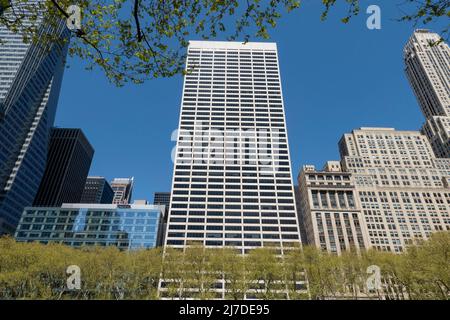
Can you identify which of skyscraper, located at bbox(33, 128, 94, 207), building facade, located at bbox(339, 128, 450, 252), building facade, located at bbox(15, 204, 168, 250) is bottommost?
building facade, located at bbox(15, 204, 168, 250)

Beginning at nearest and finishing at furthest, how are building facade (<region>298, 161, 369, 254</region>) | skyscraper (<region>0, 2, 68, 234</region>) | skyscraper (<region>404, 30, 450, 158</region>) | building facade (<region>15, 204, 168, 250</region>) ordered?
1. building facade (<region>298, 161, 369, 254</region>)
2. building facade (<region>15, 204, 168, 250</region>)
3. skyscraper (<region>0, 2, 68, 234</region>)
4. skyscraper (<region>404, 30, 450, 158</region>)

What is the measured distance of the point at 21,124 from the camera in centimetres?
15525

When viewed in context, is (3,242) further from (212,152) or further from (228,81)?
(228,81)

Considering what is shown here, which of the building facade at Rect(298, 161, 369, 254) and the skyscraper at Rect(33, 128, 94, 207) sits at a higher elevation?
the skyscraper at Rect(33, 128, 94, 207)

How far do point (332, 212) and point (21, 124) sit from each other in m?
182

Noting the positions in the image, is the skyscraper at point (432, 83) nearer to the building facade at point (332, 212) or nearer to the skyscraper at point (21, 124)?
the building facade at point (332, 212)

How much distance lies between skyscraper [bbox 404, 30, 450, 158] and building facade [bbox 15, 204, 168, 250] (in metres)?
161

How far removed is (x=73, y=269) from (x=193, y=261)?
18114 mm

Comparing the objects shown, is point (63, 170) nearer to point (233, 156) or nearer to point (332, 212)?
point (233, 156)

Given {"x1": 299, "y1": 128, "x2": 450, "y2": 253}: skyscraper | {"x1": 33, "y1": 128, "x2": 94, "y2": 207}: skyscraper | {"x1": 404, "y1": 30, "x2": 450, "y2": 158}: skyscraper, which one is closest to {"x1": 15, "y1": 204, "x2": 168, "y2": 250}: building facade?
{"x1": 299, "y1": 128, "x2": 450, "y2": 253}: skyscraper

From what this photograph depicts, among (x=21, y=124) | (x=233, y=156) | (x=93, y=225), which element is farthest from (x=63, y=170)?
(x=233, y=156)

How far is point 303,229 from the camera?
116 meters

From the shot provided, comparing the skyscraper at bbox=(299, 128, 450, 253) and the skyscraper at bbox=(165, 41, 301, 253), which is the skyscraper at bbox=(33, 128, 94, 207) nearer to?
the skyscraper at bbox=(165, 41, 301, 253)

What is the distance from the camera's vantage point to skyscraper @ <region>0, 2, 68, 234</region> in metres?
136
